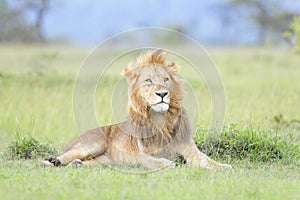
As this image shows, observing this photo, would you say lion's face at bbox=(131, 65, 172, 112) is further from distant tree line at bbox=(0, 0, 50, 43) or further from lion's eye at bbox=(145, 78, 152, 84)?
distant tree line at bbox=(0, 0, 50, 43)

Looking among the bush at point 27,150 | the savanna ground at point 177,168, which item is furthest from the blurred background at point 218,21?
the bush at point 27,150

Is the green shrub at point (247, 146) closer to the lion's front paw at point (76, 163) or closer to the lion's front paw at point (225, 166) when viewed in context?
the lion's front paw at point (225, 166)

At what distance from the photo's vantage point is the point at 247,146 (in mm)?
7645

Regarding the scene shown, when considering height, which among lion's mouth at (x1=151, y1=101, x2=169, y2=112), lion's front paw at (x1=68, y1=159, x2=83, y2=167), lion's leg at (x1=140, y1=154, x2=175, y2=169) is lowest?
lion's front paw at (x1=68, y1=159, x2=83, y2=167)

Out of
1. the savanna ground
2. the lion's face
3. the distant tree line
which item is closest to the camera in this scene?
the savanna ground

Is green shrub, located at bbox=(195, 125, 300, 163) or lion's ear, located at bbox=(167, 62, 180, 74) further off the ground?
lion's ear, located at bbox=(167, 62, 180, 74)

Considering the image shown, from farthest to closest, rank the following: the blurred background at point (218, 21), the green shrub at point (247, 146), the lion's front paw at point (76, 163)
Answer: the blurred background at point (218, 21)
the green shrub at point (247, 146)
the lion's front paw at point (76, 163)

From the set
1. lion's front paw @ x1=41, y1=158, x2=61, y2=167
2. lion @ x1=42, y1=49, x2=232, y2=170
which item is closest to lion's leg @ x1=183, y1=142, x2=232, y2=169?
lion @ x1=42, y1=49, x2=232, y2=170

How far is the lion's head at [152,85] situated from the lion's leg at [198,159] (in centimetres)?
39

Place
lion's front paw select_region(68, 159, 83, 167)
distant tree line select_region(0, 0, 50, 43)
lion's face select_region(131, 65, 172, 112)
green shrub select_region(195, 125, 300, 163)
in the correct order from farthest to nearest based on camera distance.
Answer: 1. distant tree line select_region(0, 0, 50, 43)
2. green shrub select_region(195, 125, 300, 163)
3. lion's front paw select_region(68, 159, 83, 167)
4. lion's face select_region(131, 65, 172, 112)

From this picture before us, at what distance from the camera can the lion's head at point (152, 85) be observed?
262 inches

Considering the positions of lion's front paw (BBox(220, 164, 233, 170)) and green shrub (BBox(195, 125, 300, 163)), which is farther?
green shrub (BBox(195, 125, 300, 163))

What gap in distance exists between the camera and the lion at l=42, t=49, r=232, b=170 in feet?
22.1

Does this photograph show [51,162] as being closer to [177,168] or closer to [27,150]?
[27,150]
